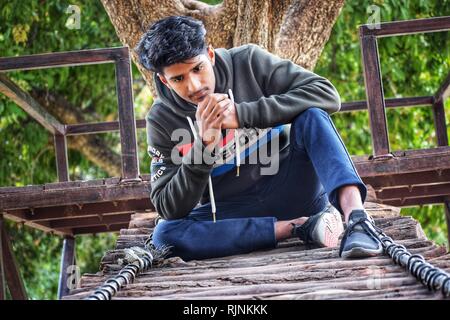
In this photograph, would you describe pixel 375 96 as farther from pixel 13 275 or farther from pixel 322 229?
pixel 13 275

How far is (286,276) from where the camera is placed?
132 inches

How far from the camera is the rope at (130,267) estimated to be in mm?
3193

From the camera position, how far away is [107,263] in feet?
13.8

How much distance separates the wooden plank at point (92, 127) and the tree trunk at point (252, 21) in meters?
1.02

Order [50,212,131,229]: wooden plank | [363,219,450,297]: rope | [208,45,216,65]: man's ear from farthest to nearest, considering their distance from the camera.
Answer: [50,212,131,229]: wooden plank → [208,45,216,65]: man's ear → [363,219,450,297]: rope

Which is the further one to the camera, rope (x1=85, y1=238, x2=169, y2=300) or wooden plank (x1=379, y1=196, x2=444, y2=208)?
wooden plank (x1=379, y1=196, x2=444, y2=208)

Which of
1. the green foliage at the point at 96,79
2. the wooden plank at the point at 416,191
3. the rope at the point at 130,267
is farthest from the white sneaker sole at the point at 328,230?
the green foliage at the point at 96,79

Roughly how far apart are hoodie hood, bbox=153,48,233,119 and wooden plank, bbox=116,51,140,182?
5.64 feet

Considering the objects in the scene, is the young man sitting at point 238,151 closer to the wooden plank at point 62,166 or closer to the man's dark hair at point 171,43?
the man's dark hair at point 171,43

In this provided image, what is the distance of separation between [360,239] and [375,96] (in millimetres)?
2608

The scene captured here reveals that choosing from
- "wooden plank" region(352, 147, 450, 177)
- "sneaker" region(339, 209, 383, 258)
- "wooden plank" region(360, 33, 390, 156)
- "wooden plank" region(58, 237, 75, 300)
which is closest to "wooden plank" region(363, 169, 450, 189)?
"wooden plank" region(352, 147, 450, 177)

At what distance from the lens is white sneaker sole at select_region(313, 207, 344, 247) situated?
156 inches

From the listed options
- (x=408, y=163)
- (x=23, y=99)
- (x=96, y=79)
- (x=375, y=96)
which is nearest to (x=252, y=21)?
(x=375, y=96)

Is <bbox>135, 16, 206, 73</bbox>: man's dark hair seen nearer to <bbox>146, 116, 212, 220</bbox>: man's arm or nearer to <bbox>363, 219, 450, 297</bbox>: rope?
<bbox>146, 116, 212, 220</bbox>: man's arm
